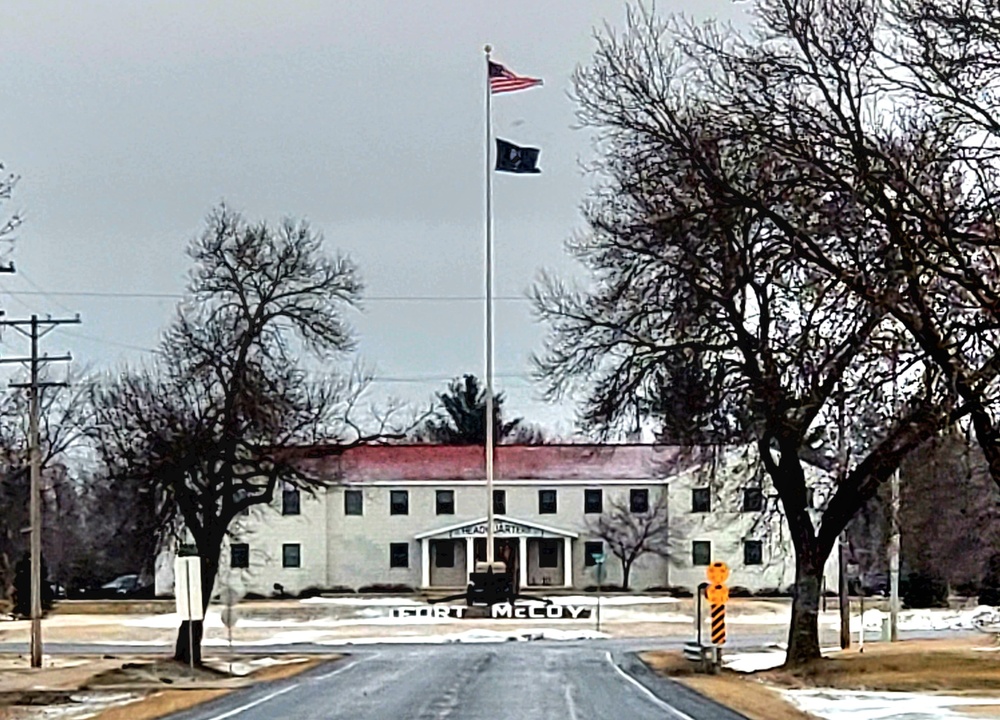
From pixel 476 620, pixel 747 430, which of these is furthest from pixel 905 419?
pixel 476 620

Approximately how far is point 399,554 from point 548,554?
25.7 ft

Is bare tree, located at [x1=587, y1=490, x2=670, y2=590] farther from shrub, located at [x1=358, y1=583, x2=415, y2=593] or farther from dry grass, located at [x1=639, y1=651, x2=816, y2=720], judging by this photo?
dry grass, located at [x1=639, y1=651, x2=816, y2=720]

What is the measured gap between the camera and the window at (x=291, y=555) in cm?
9488

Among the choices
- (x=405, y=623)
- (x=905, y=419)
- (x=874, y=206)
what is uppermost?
(x=874, y=206)

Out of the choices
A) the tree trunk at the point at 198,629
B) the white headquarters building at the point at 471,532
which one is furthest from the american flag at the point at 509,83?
the white headquarters building at the point at 471,532

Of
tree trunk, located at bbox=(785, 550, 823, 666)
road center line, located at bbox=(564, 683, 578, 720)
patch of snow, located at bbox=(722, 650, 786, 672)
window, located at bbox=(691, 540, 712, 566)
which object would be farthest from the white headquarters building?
road center line, located at bbox=(564, 683, 578, 720)

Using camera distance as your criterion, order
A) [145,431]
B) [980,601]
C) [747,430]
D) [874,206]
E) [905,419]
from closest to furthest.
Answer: [874,206] → [905,419] → [747,430] → [145,431] → [980,601]

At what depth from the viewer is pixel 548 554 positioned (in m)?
96.4

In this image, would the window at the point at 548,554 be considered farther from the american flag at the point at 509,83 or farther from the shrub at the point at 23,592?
the american flag at the point at 509,83

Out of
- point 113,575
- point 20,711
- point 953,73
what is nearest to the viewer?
point 953,73

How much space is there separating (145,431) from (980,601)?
152 feet

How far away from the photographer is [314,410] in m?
47.0

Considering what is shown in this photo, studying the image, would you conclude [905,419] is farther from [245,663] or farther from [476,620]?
[476,620]

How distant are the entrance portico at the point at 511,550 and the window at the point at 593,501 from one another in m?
1.55
